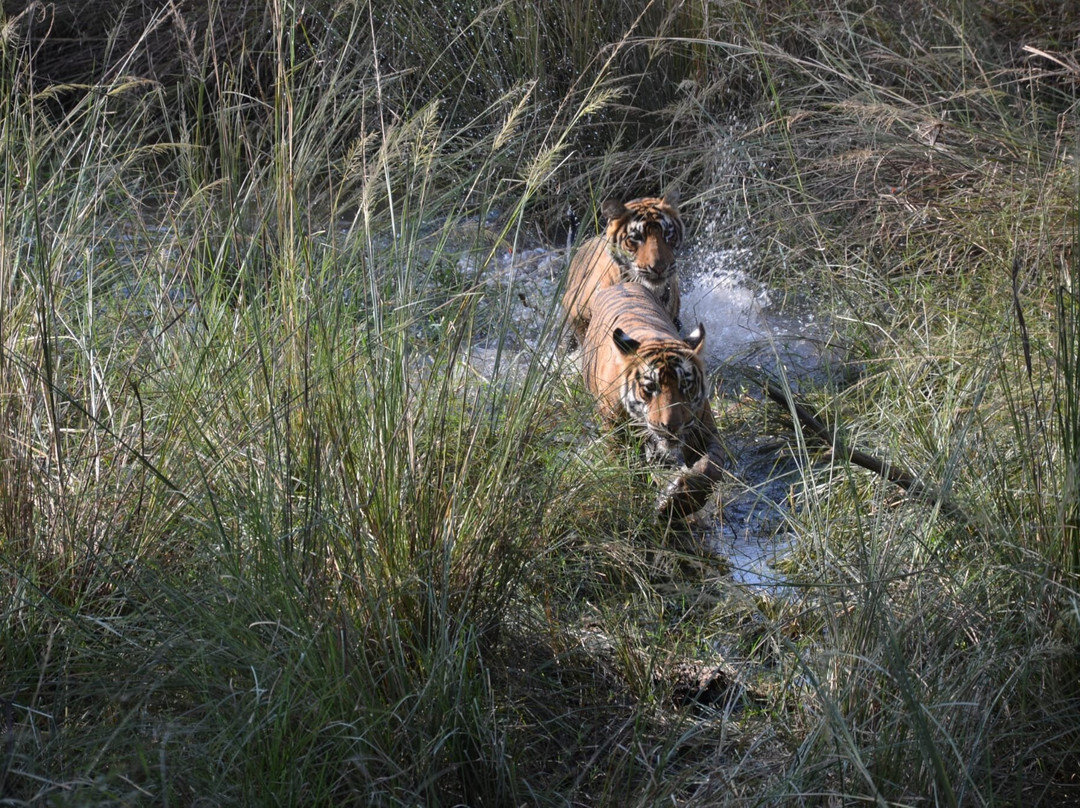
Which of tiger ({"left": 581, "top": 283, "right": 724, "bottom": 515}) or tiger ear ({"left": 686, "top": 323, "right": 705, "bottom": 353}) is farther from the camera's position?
tiger ear ({"left": 686, "top": 323, "right": 705, "bottom": 353})

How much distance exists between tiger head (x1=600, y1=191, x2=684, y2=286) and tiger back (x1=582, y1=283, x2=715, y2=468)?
89 cm

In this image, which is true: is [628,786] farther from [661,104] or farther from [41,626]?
[661,104]

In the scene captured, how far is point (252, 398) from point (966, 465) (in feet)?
5.19

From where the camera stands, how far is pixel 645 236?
195 inches

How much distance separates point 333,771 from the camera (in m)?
1.81

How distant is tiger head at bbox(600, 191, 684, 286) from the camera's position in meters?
4.94

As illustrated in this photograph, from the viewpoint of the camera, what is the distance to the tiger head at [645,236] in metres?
4.94

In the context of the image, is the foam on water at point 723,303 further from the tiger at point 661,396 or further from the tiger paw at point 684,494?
the tiger paw at point 684,494

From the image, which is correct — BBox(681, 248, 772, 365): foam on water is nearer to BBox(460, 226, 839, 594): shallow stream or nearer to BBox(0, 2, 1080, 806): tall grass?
BBox(460, 226, 839, 594): shallow stream

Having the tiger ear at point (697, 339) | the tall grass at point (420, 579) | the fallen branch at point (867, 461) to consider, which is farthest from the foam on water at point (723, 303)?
the fallen branch at point (867, 461)

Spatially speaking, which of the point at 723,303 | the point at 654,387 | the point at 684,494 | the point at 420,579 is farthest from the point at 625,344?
the point at 420,579

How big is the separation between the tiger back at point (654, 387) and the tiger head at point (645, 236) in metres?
0.89

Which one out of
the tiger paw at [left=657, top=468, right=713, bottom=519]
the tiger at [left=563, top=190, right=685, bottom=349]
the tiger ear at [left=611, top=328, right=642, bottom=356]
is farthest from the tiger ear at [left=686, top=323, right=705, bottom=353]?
the tiger at [left=563, top=190, right=685, bottom=349]

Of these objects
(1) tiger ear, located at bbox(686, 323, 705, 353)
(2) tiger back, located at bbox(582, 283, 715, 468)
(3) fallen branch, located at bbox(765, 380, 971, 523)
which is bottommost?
(2) tiger back, located at bbox(582, 283, 715, 468)
